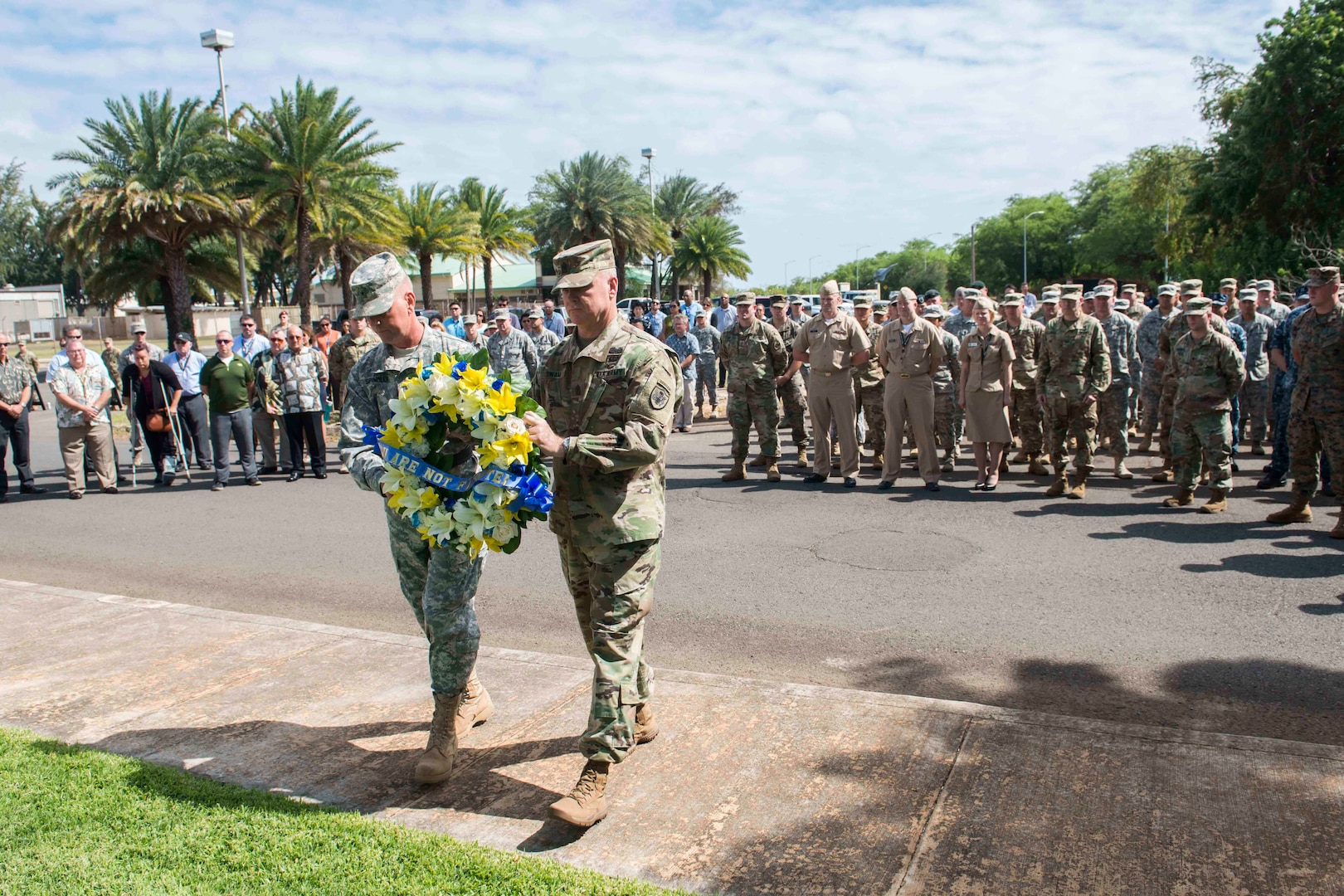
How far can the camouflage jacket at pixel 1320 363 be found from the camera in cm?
813

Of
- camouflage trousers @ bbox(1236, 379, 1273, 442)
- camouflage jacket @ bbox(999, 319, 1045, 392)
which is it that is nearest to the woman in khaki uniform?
camouflage jacket @ bbox(999, 319, 1045, 392)

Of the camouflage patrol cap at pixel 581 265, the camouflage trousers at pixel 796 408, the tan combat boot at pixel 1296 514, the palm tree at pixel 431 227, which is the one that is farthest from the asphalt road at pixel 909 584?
the palm tree at pixel 431 227

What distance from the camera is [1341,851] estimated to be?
10.7 feet

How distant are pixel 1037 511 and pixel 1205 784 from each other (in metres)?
5.75

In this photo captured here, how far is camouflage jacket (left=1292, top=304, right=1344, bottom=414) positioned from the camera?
8133mm

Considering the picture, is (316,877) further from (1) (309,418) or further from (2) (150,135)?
(2) (150,135)

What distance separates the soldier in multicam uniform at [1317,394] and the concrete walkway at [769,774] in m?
5.11

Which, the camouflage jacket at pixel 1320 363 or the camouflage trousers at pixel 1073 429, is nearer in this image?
the camouflage jacket at pixel 1320 363

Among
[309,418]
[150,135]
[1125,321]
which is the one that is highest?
[150,135]

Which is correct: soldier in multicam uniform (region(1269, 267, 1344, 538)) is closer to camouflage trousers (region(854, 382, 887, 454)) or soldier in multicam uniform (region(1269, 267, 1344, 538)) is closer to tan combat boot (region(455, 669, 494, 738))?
camouflage trousers (region(854, 382, 887, 454))

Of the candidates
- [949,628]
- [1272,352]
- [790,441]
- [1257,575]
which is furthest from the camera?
[790,441]

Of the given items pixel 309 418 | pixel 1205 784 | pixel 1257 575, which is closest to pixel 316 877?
pixel 1205 784

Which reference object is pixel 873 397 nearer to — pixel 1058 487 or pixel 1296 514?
pixel 1058 487

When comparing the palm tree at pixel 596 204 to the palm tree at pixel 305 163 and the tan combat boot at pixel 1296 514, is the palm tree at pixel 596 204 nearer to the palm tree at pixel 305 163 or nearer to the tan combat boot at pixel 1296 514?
the palm tree at pixel 305 163
